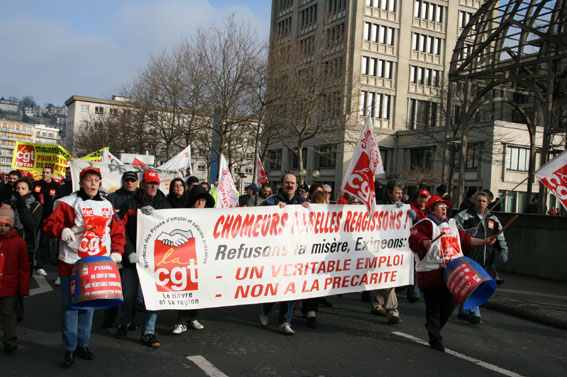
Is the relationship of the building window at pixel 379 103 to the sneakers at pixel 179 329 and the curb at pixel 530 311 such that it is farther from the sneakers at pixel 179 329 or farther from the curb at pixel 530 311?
the sneakers at pixel 179 329

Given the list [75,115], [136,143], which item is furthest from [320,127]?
[75,115]

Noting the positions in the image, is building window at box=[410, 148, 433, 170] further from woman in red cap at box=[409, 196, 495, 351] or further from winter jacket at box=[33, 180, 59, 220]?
woman in red cap at box=[409, 196, 495, 351]

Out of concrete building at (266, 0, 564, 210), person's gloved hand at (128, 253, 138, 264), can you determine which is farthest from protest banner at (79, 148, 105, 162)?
concrete building at (266, 0, 564, 210)

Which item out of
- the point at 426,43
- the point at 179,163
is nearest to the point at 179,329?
the point at 179,163

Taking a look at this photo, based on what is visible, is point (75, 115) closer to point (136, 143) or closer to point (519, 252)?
point (136, 143)

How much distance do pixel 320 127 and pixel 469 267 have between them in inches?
975

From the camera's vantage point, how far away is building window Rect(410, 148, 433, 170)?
46900 millimetres

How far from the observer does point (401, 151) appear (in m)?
50.9

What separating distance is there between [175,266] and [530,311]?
5295 mm

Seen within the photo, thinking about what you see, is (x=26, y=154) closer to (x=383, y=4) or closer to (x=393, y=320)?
(x=393, y=320)

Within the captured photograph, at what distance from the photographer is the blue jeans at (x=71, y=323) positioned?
4906 millimetres

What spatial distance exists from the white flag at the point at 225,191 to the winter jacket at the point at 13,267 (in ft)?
19.5

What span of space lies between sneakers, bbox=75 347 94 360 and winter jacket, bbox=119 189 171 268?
1020 mm

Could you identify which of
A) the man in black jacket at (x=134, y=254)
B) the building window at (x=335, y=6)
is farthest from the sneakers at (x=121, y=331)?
the building window at (x=335, y=6)
